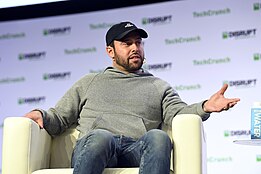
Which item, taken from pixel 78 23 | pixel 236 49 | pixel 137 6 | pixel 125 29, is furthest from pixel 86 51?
pixel 125 29

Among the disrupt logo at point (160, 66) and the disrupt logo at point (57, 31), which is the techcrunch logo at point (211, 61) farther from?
the disrupt logo at point (57, 31)

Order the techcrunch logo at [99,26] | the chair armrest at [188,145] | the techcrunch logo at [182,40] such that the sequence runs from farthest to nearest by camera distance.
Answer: the techcrunch logo at [99,26] → the techcrunch logo at [182,40] → the chair armrest at [188,145]

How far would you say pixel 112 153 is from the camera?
6.65 feet

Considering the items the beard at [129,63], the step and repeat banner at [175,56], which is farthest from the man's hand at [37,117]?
the step and repeat banner at [175,56]

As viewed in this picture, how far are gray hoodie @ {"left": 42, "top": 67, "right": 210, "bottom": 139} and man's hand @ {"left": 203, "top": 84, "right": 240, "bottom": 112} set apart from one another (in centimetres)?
5

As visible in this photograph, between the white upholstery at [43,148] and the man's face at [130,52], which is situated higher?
the man's face at [130,52]

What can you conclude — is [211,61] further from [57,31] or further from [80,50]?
[57,31]

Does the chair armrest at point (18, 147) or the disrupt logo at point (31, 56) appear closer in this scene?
the chair armrest at point (18, 147)

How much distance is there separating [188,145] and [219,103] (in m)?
0.22

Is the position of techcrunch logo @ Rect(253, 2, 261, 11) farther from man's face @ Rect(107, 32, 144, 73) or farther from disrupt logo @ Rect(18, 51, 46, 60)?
disrupt logo @ Rect(18, 51, 46, 60)

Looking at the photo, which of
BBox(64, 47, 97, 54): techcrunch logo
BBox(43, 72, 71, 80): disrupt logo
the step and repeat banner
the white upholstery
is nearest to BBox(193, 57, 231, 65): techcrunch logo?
the step and repeat banner

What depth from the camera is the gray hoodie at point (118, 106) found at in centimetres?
227

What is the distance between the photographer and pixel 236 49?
11.3 ft

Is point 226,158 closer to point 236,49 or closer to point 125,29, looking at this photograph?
point 236,49
